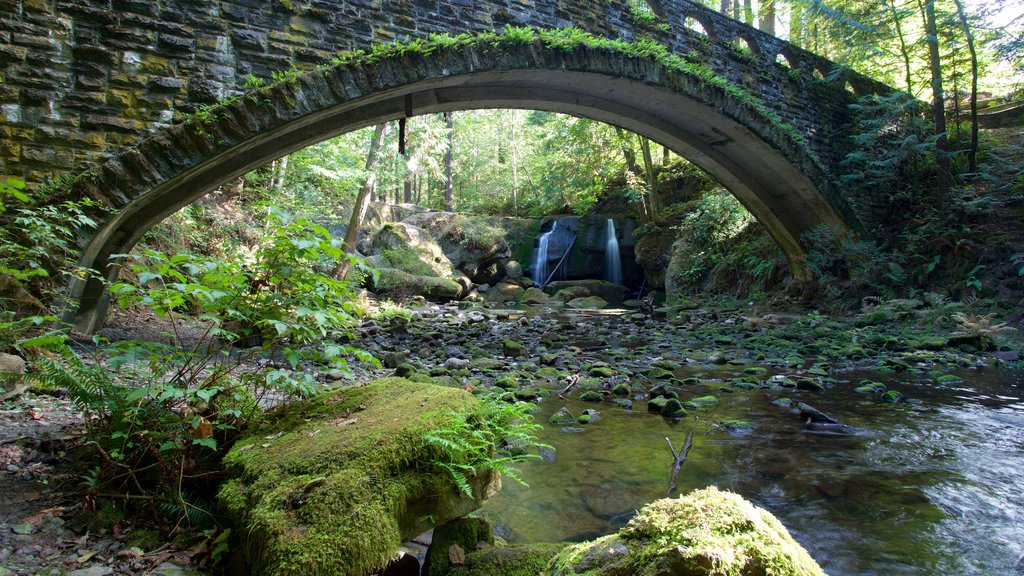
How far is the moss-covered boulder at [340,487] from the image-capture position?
1.50 meters

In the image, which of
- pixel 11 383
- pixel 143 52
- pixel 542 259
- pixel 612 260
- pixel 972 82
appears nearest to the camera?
pixel 11 383

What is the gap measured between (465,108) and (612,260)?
11.9 m

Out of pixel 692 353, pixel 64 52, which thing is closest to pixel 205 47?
pixel 64 52

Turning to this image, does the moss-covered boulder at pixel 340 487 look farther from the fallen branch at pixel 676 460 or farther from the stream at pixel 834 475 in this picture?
the fallen branch at pixel 676 460

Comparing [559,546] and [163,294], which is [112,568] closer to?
[163,294]

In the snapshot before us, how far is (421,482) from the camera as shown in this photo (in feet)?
6.06

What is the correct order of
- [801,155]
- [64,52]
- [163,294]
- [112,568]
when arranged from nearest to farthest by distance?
[112,568]
[163,294]
[64,52]
[801,155]

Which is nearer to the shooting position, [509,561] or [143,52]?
[509,561]

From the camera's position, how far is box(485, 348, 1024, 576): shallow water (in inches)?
99.3

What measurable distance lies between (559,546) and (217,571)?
1.17 metres

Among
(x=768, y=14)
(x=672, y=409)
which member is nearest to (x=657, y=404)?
(x=672, y=409)

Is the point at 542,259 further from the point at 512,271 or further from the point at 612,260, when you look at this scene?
the point at 612,260

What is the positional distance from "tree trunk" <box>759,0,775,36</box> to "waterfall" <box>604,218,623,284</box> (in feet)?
26.2

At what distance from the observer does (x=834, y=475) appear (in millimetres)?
3291
